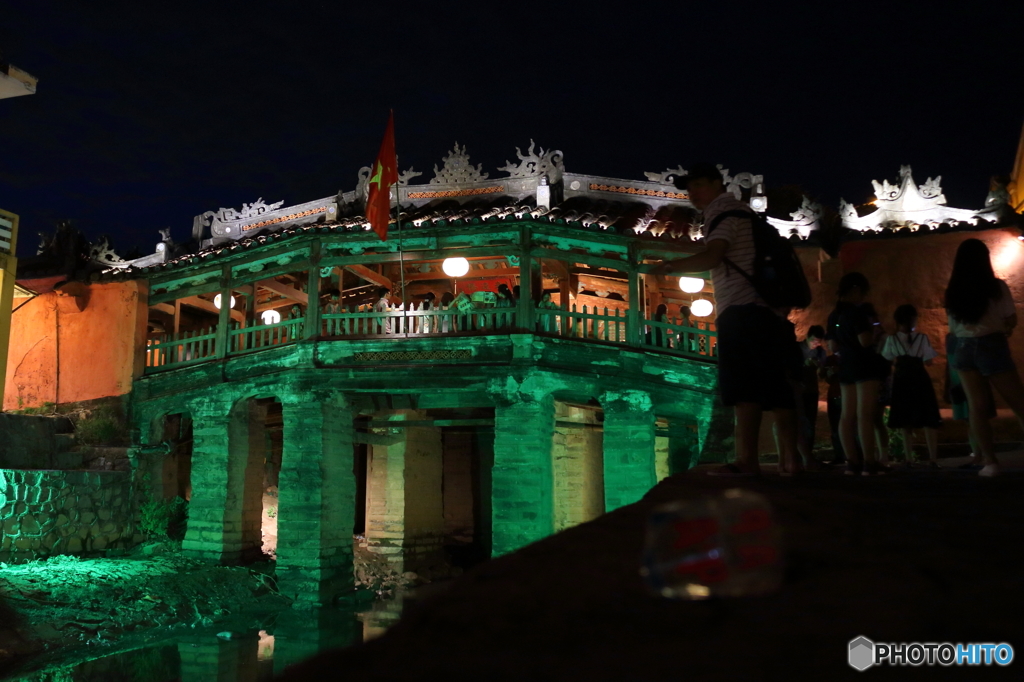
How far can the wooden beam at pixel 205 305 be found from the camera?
19375 millimetres

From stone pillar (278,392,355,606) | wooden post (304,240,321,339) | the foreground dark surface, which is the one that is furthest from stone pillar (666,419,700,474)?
the foreground dark surface

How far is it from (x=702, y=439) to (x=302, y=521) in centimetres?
782

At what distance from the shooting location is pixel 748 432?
16.6 feet

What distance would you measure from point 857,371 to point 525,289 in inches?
335

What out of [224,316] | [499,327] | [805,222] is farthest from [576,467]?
[224,316]

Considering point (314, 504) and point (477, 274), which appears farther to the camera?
point (477, 274)

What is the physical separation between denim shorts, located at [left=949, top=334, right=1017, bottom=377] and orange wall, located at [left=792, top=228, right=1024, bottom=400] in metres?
10.1

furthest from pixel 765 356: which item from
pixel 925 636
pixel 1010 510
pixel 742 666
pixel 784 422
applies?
pixel 742 666

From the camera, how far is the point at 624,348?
14.5m

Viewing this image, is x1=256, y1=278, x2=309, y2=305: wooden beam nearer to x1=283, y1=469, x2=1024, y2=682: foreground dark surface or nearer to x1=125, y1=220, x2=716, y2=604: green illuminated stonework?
x1=125, y1=220, x2=716, y2=604: green illuminated stonework

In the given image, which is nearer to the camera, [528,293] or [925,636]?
[925,636]

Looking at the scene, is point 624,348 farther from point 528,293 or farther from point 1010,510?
point 1010,510

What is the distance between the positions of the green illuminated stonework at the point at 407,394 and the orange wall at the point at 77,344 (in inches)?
47.0

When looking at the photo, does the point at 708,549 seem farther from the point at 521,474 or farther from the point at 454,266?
the point at 454,266
